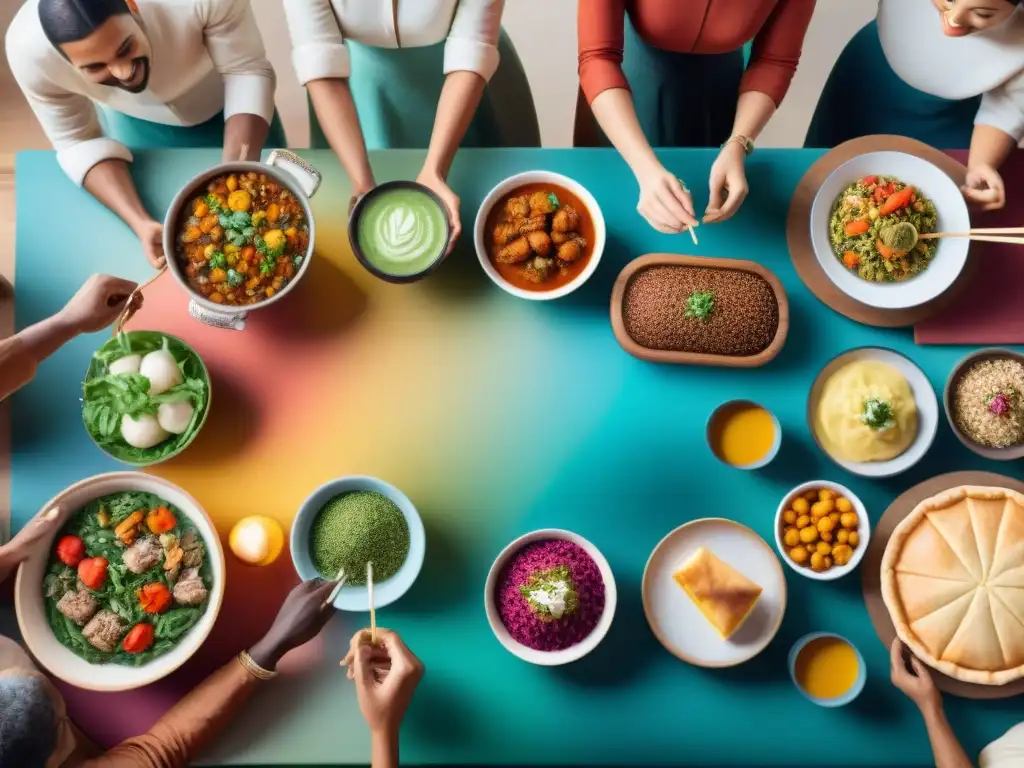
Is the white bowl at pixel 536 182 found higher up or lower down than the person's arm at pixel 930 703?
higher up

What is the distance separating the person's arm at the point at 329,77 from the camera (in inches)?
74.3

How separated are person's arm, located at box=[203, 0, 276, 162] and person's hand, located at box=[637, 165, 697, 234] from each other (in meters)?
1.09

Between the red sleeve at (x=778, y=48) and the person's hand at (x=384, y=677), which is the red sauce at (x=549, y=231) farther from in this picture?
the person's hand at (x=384, y=677)

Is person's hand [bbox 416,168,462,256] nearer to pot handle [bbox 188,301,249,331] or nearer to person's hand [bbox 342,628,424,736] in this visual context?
pot handle [bbox 188,301,249,331]

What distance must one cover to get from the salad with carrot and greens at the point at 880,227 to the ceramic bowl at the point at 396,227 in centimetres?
105

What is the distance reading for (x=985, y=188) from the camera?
1948mm

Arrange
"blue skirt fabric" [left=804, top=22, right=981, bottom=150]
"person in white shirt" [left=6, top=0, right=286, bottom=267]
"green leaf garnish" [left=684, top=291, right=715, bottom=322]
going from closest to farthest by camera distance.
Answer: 1. "person in white shirt" [left=6, top=0, right=286, bottom=267]
2. "green leaf garnish" [left=684, top=291, right=715, bottom=322]
3. "blue skirt fabric" [left=804, top=22, right=981, bottom=150]

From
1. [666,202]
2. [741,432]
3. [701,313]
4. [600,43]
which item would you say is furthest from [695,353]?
[600,43]

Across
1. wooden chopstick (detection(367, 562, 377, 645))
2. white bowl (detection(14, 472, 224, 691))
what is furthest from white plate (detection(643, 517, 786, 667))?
white bowl (detection(14, 472, 224, 691))

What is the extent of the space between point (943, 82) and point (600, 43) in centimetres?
101

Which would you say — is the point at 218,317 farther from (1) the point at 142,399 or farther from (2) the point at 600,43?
(2) the point at 600,43

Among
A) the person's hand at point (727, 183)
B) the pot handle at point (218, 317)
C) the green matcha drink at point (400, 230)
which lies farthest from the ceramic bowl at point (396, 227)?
the person's hand at point (727, 183)

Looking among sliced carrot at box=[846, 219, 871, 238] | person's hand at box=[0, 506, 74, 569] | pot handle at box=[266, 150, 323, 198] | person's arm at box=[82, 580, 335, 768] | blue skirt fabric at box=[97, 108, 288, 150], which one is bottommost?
person's arm at box=[82, 580, 335, 768]

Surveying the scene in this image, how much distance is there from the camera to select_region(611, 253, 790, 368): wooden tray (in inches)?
72.9
